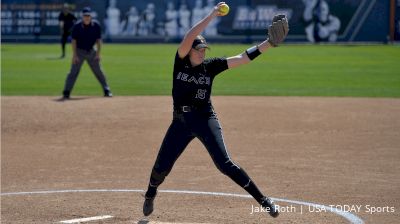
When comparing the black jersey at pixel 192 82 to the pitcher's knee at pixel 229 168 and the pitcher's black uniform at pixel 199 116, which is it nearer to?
the pitcher's black uniform at pixel 199 116

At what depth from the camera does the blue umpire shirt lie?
19703 millimetres

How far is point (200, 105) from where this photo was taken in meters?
8.05

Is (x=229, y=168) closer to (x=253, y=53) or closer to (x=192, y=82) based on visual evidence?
(x=192, y=82)

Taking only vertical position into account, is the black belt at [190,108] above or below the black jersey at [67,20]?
above

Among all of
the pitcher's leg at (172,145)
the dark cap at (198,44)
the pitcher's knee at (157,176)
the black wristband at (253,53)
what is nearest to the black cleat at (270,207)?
the pitcher's leg at (172,145)

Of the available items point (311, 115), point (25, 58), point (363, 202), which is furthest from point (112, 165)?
point (25, 58)

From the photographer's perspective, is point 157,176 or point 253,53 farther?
point 157,176

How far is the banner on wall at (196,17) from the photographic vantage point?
135 feet

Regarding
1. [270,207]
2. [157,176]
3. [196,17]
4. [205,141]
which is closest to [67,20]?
[196,17]

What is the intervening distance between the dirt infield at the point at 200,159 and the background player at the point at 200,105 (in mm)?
569

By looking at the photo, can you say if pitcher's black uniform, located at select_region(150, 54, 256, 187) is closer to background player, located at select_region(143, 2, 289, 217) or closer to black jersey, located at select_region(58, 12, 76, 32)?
background player, located at select_region(143, 2, 289, 217)

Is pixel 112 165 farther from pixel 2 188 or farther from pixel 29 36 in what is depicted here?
pixel 29 36

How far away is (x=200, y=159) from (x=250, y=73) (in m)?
14.9

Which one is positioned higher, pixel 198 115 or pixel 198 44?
pixel 198 44
